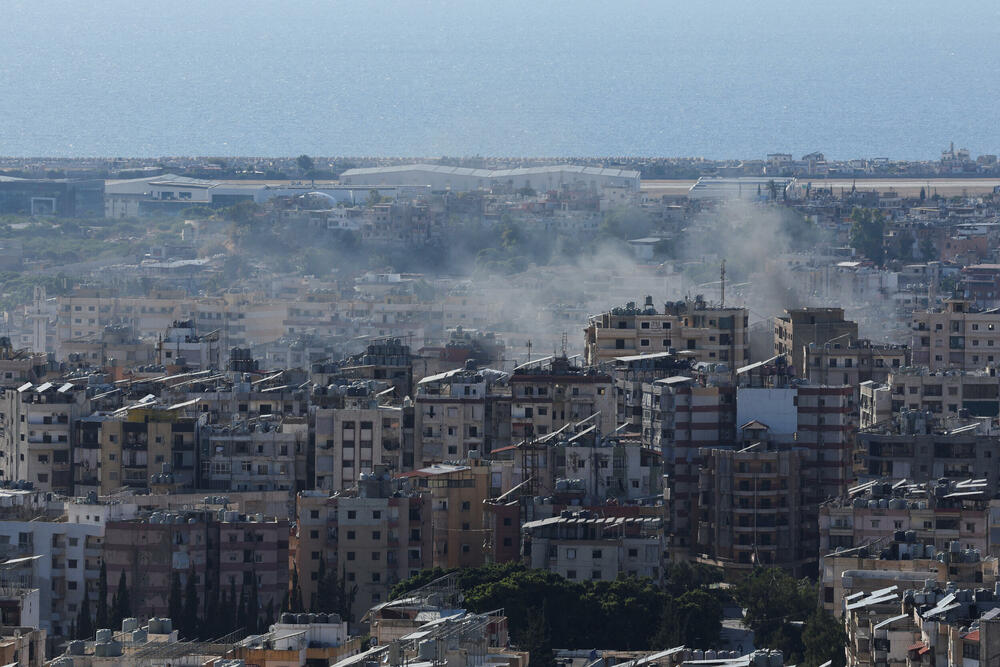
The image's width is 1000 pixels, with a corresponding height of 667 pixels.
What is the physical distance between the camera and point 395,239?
13700 cm

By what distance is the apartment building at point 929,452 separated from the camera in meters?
54.9

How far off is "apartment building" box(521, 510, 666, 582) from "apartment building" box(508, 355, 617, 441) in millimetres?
9211

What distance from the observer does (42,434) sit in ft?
189

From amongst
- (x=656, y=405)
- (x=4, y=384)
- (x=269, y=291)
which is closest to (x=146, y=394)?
(x=4, y=384)

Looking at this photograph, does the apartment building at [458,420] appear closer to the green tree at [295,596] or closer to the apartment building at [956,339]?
the green tree at [295,596]

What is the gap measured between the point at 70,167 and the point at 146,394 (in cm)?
13184

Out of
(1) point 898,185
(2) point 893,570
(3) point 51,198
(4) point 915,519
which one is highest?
(2) point 893,570

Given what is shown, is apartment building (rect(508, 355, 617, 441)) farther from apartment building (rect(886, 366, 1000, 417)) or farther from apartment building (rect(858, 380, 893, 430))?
apartment building (rect(886, 366, 1000, 417))

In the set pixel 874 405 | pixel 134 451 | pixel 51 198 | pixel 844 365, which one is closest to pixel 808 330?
pixel 844 365

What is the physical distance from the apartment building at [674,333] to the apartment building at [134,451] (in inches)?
462

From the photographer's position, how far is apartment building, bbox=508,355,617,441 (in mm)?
57406

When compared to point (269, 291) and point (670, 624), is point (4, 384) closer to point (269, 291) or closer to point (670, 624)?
point (670, 624)

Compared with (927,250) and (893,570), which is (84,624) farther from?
(927,250)

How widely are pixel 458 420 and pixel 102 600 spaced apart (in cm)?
1322
